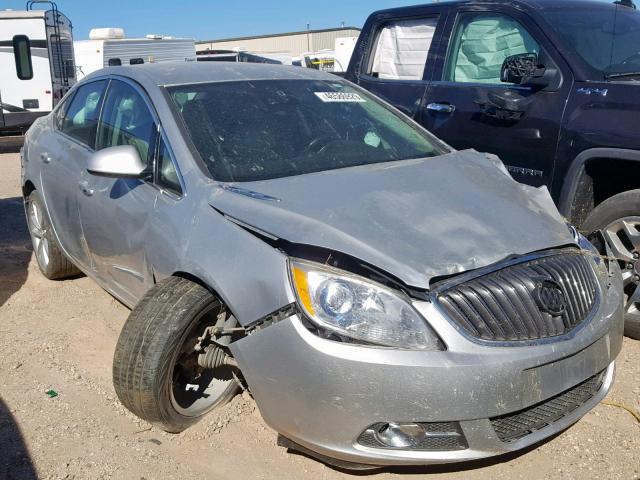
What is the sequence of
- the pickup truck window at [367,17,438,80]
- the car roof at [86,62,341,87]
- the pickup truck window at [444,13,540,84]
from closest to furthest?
the car roof at [86,62,341,87], the pickup truck window at [444,13,540,84], the pickup truck window at [367,17,438,80]

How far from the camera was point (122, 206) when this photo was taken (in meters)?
3.40

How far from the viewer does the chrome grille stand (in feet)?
7.68

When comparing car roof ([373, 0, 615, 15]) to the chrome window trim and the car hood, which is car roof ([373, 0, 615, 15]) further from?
the chrome window trim

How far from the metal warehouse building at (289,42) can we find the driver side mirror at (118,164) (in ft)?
132

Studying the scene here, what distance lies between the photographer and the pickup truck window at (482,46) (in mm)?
4793

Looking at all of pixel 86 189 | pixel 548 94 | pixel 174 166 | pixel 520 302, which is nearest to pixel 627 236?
pixel 548 94

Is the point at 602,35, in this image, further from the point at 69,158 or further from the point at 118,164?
the point at 69,158

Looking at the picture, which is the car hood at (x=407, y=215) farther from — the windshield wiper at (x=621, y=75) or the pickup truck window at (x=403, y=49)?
the pickup truck window at (x=403, y=49)

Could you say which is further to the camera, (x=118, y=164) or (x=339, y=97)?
(x=339, y=97)

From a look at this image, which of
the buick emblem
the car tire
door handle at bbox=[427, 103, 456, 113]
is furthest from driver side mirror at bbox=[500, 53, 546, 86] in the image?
the car tire

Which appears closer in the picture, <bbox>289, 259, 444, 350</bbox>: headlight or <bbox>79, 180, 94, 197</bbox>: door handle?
<bbox>289, 259, 444, 350</bbox>: headlight

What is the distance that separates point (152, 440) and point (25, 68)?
14167mm

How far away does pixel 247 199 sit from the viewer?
279 centimetres

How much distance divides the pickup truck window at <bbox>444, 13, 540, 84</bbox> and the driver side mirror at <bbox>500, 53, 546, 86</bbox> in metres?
0.41
